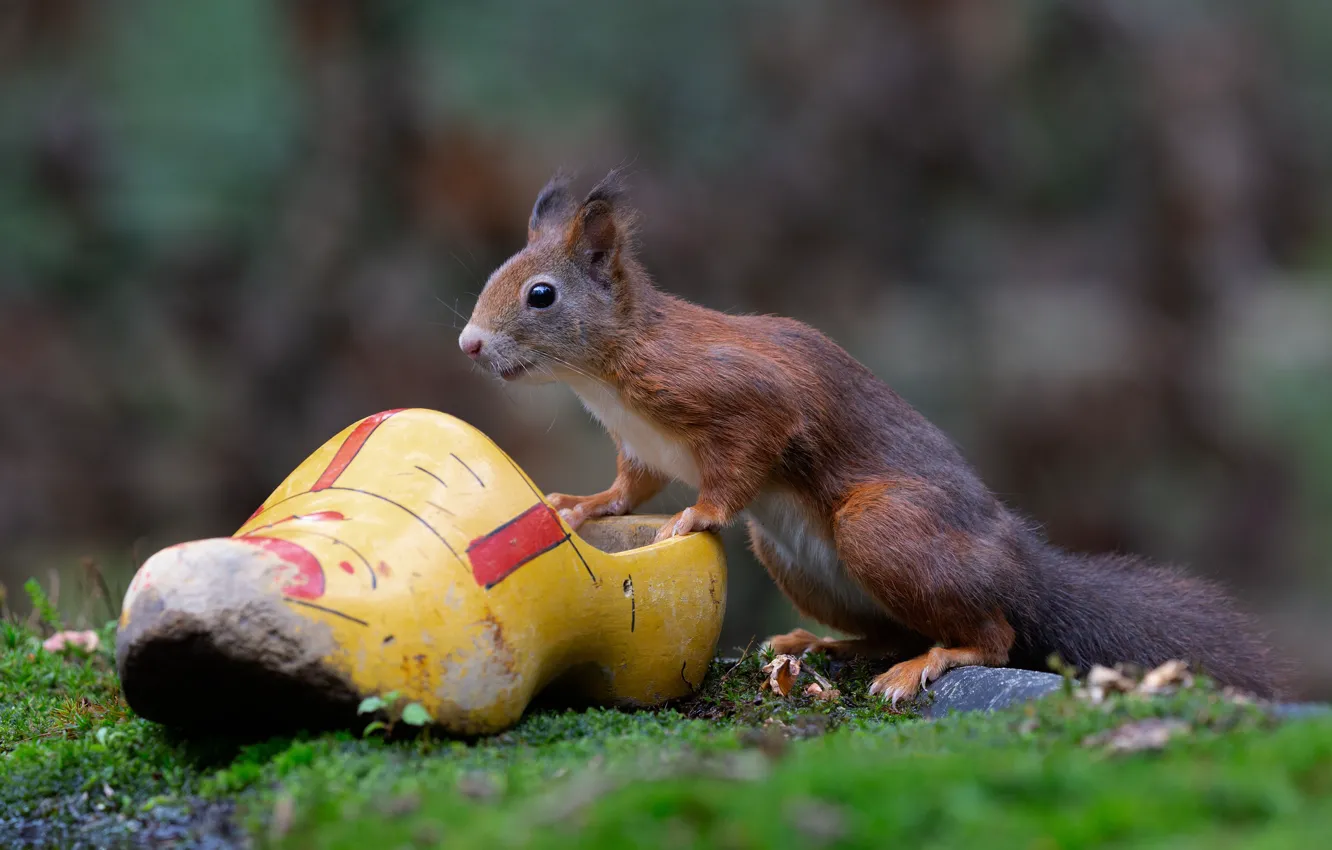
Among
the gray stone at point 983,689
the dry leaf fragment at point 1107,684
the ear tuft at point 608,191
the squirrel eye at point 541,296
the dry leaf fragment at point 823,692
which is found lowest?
the dry leaf fragment at point 823,692

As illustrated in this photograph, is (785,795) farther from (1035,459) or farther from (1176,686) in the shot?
(1035,459)

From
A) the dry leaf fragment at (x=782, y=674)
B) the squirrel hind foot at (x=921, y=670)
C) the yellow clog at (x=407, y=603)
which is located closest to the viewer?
the yellow clog at (x=407, y=603)

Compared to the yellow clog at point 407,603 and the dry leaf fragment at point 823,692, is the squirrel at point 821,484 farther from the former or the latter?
the yellow clog at point 407,603

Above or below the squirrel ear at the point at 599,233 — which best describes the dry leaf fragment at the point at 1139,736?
below

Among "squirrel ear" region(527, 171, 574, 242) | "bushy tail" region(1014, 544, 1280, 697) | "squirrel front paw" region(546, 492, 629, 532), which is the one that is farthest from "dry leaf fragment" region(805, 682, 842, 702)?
"squirrel ear" region(527, 171, 574, 242)

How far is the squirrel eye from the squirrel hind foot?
218 centimetres

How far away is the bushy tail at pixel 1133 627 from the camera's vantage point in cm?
538

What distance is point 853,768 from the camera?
2930mm

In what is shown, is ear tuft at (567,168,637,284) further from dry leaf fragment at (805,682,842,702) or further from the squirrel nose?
dry leaf fragment at (805,682,842,702)

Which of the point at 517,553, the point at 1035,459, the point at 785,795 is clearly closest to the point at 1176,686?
the point at 785,795

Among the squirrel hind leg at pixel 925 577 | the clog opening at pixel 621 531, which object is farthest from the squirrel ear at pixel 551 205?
the squirrel hind leg at pixel 925 577

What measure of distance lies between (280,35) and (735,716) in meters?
9.71

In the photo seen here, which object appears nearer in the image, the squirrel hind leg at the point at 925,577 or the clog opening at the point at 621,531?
the squirrel hind leg at the point at 925,577

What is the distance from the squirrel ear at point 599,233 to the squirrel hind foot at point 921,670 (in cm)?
216
